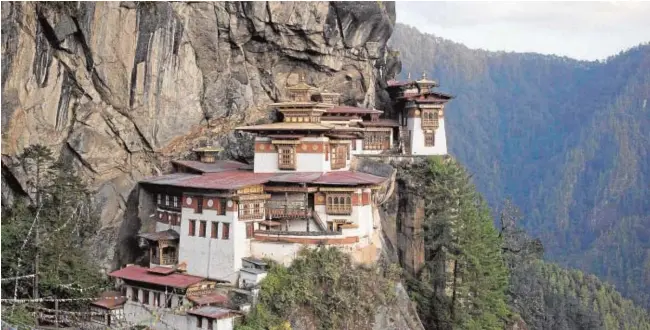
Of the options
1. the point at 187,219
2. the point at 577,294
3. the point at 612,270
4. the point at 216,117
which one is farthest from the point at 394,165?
the point at 612,270

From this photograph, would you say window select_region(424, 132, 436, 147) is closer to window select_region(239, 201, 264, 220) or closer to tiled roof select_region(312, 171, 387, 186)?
tiled roof select_region(312, 171, 387, 186)

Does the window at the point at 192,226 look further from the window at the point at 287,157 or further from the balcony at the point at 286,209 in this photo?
the window at the point at 287,157

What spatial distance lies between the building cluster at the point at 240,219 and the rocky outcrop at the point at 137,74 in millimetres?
2079

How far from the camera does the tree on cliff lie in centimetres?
4066

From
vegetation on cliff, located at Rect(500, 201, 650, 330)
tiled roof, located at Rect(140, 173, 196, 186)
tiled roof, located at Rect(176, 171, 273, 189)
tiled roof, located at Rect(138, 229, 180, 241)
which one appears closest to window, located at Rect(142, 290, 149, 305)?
tiled roof, located at Rect(138, 229, 180, 241)

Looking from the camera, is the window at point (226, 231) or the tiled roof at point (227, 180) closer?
the tiled roof at point (227, 180)

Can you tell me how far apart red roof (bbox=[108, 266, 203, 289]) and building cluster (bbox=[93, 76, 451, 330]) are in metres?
0.04

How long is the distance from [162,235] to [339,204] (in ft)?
26.9

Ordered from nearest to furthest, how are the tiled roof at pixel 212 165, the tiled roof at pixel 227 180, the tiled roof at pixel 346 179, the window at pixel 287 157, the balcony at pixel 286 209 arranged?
the tiled roof at pixel 227 180 < the tiled roof at pixel 346 179 < the balcony at pixel 286 209 < the window at pixel 287 157 < the tiled roof at pixel 212 165

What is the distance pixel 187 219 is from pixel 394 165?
41.8 ft

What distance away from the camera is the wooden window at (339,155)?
39.8 m

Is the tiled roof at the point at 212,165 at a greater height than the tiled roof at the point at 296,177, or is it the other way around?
the tiled roof at the point at 212,165

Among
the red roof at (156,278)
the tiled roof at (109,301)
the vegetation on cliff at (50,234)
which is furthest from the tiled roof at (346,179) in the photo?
the vegetation on cliff at (50,234)

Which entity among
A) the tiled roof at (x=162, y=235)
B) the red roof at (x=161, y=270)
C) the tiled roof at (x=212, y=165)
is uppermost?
the tiled roof at (x=212, y=165)
